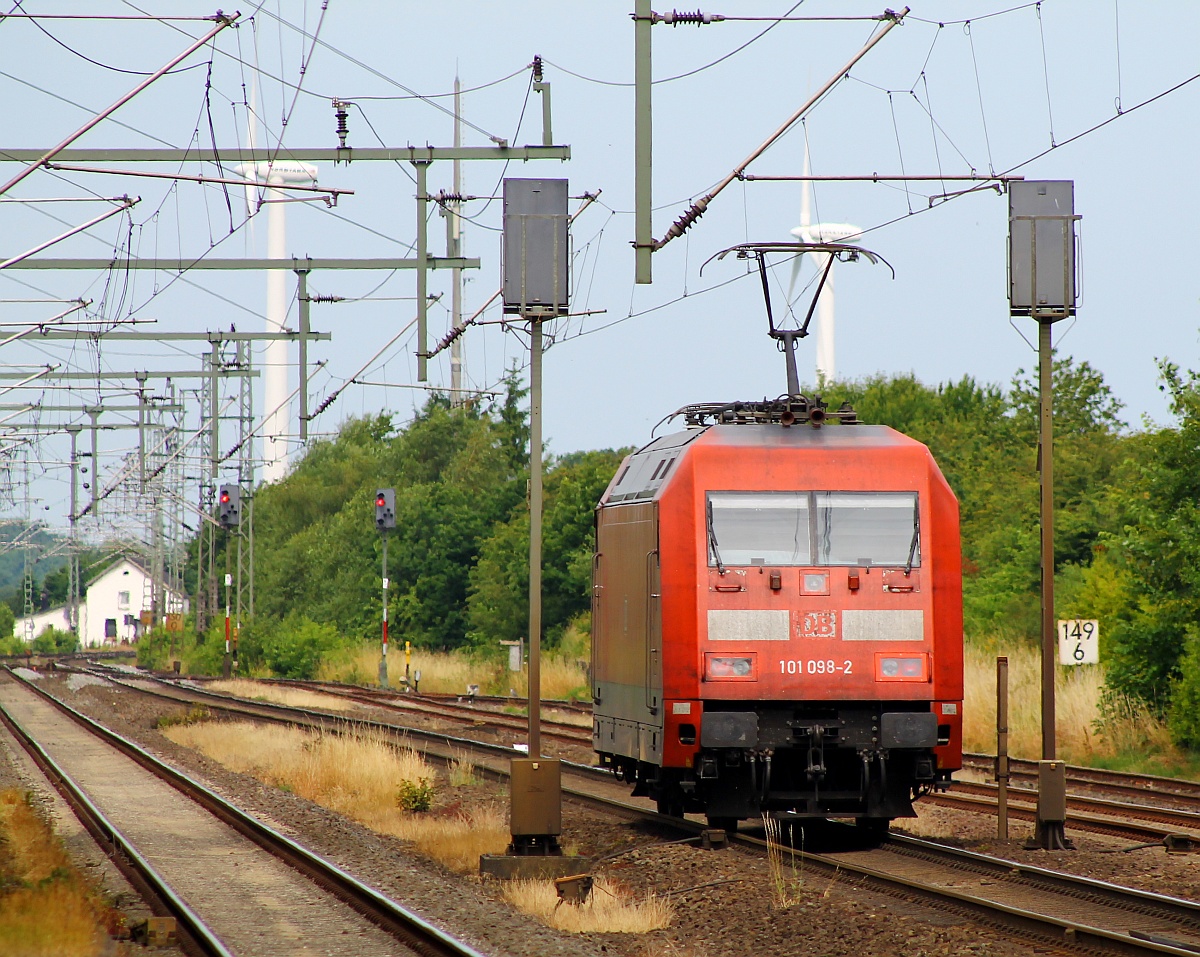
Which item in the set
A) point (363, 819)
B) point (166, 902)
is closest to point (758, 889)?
point (166, 902)

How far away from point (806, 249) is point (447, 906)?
21.4ft

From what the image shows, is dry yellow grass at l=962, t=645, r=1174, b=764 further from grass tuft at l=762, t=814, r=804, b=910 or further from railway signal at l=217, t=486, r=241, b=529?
railway signal at l=217, t=486, r=241, b=529

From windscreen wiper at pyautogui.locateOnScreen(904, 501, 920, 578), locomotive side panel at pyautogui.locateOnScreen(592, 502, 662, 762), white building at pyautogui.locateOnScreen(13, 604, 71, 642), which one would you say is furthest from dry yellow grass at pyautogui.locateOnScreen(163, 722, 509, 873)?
white building at pyautogui.locateOnScreen(13, 604, 71, 642)

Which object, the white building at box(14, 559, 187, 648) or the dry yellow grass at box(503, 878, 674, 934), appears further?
the white building at box(14, 559, 187, 648)

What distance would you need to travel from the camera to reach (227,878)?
14.3 m

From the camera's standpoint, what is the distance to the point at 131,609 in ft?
506

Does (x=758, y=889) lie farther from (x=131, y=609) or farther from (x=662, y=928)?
(x=131, y=609)

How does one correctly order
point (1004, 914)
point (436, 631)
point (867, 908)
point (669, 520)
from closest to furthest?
point (1004, 914)
point (867, 908)
point (669, 520)
point (436, 631)

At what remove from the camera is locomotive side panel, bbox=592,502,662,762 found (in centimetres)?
1495

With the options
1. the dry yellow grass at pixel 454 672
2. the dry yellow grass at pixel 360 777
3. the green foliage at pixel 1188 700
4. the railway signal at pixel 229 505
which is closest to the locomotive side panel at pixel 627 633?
the dry yellow grass at pixel 360 777

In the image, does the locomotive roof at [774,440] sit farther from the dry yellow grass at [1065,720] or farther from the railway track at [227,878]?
the dry yellow grass at [1065,720]

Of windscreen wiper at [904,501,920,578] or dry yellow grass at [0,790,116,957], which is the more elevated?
windscreen wiper at [904,501,920,578]

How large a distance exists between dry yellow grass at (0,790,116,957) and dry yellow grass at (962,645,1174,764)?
14.1 meters

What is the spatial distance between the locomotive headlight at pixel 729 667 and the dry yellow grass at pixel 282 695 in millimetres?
24262
